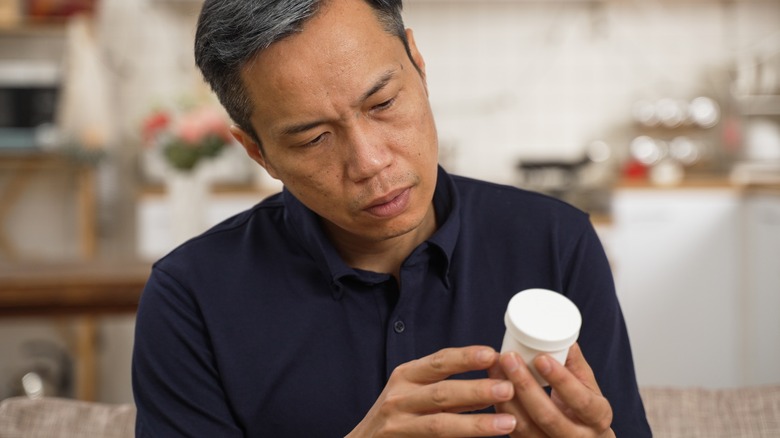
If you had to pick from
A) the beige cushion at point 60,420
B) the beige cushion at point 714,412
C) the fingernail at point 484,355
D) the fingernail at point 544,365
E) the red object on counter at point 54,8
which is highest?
the red object on counter at point 54,8

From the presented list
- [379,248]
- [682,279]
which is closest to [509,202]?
[379,248]

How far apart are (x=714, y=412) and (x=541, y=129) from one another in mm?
3721

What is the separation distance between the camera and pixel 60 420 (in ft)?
4.10

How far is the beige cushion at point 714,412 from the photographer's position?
1.19m

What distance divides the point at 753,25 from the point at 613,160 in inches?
41.1

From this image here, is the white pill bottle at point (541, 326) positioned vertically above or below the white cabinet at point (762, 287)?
above

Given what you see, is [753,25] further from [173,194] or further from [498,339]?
[498,339]

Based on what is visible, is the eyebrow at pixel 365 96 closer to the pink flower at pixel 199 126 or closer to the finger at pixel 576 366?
the finger at pixel 576 366

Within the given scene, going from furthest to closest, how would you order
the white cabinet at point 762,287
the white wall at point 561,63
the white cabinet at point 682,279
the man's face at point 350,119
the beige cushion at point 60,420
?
the white wall at point 561,63 → the white cabinet at point 682,279 → the white cabinet at point 762,287 → the beige cushion at point 60,420 → the man's face at point 350,119

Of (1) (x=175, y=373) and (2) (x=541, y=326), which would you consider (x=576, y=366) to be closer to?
(2) (x=541, y=326)

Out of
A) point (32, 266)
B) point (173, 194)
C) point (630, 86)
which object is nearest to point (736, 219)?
point (630, 86)

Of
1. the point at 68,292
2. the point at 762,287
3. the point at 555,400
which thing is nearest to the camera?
the point at 555,400

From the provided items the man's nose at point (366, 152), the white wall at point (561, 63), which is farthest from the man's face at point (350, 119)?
the white wall at point (561, 63)

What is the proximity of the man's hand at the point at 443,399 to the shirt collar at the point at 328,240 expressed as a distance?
1.00ft
